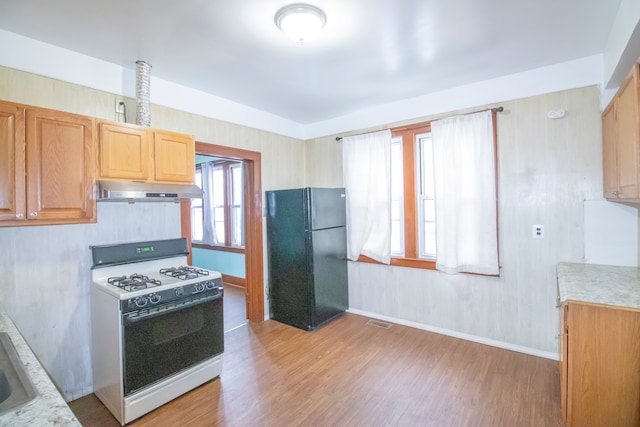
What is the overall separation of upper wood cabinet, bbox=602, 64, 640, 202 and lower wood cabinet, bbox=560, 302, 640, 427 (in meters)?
0.72

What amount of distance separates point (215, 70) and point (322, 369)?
2.82 m

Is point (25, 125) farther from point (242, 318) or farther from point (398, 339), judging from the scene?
point (398, 339)

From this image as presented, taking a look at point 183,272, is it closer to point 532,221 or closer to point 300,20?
point 300,20

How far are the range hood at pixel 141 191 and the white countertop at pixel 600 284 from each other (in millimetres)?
2749

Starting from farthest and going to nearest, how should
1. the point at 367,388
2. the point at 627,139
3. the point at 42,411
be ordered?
the point at 367,388, the point at 627,139, the point at 42,411

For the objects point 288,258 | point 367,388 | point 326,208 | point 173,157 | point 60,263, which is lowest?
point 367,388

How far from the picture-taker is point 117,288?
216cm

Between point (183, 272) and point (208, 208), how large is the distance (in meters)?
3.50

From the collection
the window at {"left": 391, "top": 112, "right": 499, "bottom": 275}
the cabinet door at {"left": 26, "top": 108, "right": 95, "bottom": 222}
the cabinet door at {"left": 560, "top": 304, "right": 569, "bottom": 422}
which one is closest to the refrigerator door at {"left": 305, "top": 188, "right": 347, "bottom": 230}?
the window at {"left": 391, "top": 112, "right": 499, "bottom": 275}

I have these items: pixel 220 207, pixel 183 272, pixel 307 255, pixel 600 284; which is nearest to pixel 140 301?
pixel 183 272

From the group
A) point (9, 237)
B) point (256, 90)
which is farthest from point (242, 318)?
point (256, 90)

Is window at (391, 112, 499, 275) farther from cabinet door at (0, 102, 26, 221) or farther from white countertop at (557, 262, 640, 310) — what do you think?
cabinet door at (0, 102, 26, 221)

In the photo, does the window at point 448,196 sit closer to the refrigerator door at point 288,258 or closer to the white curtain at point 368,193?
the white curtain at point 368,193

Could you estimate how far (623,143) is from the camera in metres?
1.97
